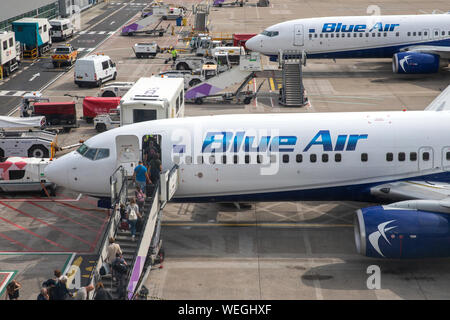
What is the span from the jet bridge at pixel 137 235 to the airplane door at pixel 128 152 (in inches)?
26.7

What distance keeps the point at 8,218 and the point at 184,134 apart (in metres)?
10.2

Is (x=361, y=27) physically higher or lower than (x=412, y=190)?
higher

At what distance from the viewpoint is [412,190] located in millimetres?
28406

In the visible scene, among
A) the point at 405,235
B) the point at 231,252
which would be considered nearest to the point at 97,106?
the point at 231,252

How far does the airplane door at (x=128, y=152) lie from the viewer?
97.1 feet

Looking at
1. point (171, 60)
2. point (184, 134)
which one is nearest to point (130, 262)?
point (184, 134)

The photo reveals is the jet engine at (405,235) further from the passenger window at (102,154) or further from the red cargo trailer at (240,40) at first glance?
the red cargo trailer at (240,40)

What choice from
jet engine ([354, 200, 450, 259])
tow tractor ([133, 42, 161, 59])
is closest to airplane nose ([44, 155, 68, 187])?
jet engine ([354, 200, 450, 259])

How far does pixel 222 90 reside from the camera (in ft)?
181

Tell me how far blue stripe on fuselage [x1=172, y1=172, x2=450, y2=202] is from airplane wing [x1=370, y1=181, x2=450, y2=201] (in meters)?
0.25

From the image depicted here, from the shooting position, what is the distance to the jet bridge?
2353cm

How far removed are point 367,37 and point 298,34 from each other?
21.4 ft

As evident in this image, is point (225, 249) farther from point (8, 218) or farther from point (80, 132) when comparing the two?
point (80, 132)

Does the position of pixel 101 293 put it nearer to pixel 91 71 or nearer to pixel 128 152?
pixel 128 152
